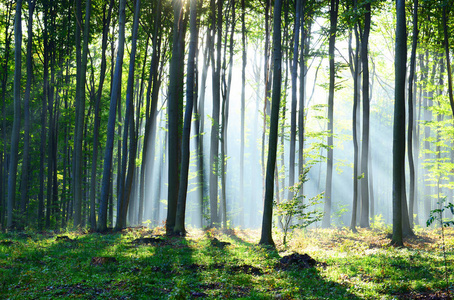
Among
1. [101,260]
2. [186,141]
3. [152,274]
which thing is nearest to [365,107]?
[186,141]

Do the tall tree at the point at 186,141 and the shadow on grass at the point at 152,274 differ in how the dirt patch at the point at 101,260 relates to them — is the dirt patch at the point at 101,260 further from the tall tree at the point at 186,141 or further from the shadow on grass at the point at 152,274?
the tall tree at the point at 186,141

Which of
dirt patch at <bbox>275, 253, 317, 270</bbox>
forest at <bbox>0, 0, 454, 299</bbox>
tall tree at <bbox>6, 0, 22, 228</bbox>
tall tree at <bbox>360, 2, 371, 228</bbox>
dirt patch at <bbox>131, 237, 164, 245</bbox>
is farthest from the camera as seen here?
tall tree at <bbox>360, 2, 371, 228</bbox>

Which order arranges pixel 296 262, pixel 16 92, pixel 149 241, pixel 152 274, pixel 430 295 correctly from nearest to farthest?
1. pixel 430 295
2. pixel 152 274
3. pixel 296 262
4. pixel 149 241
5. pixel 16 92

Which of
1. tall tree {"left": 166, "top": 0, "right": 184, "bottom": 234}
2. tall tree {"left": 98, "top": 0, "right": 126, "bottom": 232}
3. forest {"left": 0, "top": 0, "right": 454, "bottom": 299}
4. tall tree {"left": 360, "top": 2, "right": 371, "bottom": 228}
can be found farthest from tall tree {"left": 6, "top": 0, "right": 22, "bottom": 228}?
tall tree {"left": 360, "top": 2, "right": 371, "bottom": 228}

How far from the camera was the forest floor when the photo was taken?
611cm

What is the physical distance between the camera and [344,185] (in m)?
66.9

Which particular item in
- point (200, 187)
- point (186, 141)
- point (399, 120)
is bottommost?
point (200, 187)

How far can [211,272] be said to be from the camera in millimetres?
7883

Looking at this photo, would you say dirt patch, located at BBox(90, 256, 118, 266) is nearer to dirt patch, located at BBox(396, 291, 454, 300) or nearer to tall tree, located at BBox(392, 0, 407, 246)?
dirt patch, located at BBox(396, 291, 454, 300)

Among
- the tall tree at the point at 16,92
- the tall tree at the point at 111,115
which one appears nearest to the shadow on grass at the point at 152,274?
the tall tree at the point at 111,115

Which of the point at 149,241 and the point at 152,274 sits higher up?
the point at 152,274

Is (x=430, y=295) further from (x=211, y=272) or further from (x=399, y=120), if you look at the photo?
(x=399, y=120)

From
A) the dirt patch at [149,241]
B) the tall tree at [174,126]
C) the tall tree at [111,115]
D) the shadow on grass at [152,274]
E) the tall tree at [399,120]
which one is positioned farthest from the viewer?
the tall tree at [111,115]

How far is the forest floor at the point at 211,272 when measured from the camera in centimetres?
611
